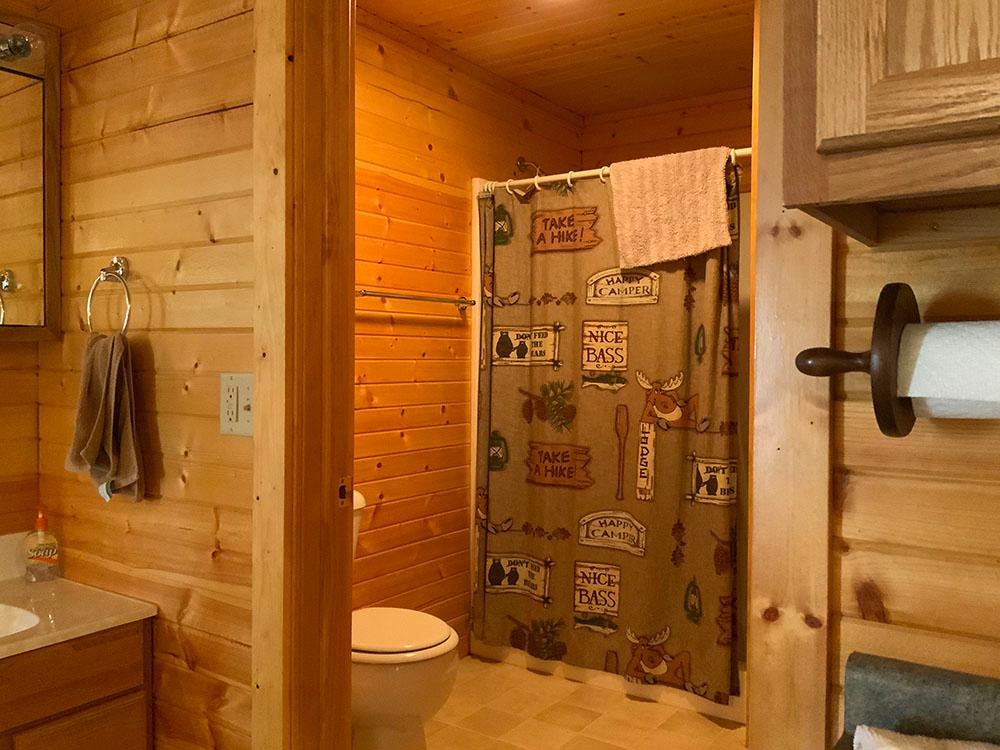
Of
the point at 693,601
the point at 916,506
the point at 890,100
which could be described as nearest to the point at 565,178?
the point at 693,601

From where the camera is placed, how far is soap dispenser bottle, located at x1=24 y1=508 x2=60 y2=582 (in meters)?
1.99

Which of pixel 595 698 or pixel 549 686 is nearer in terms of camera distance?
pixel 595 698

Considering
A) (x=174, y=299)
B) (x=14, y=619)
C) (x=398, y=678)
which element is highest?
(x=174, y=299)

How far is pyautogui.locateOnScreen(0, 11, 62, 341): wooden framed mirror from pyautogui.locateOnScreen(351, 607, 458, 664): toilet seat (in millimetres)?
1087

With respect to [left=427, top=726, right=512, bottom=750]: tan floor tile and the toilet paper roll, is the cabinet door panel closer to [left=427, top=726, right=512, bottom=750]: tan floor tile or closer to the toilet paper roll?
[left=427, top=726, right=512, bottom=750]: tan floor tile

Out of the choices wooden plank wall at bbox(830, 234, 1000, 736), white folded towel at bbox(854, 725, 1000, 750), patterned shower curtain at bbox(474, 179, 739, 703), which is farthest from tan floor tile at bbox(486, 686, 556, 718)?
white folded towel at bbox(854, 725, 1000, 750)

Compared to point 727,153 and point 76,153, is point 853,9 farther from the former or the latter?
point 727,153

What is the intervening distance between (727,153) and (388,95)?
48.6 inches

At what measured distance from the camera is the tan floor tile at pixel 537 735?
271cm

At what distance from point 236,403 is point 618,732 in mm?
1866

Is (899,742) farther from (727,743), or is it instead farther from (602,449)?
(602,449)

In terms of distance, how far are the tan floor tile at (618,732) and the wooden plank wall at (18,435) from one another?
185 cm

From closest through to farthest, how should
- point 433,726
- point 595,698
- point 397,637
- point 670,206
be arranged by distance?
point 397,637 → point 433,726 → point 670,206 → point 595,698

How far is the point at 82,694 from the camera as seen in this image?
1659 mm
